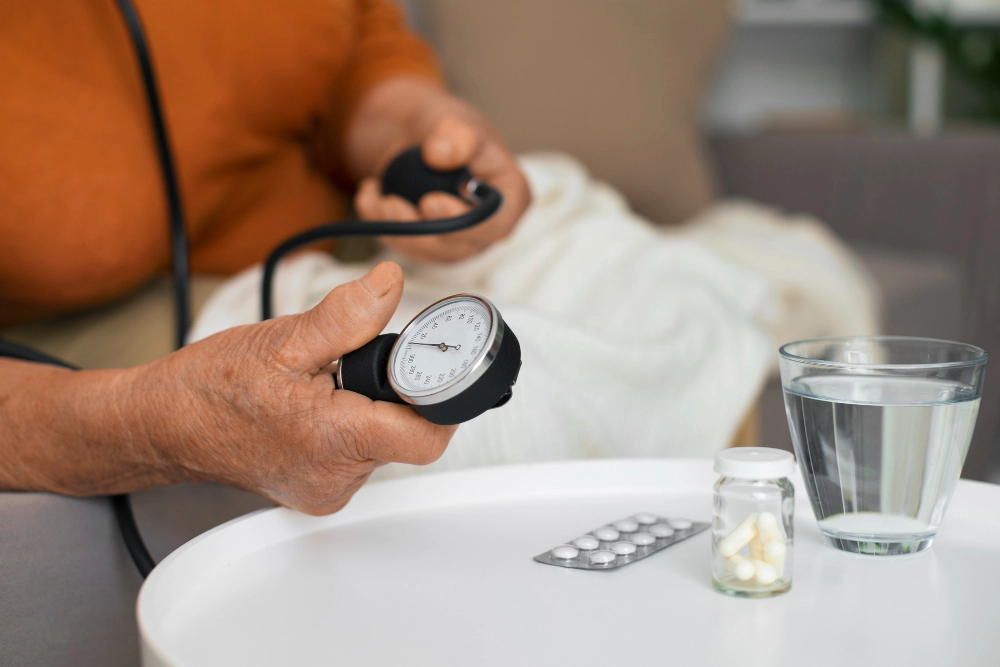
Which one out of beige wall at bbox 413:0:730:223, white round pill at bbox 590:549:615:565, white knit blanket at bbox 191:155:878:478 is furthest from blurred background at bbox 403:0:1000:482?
white round pill at bbox 590:549:615:565

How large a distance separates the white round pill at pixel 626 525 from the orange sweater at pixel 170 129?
A: 1.49 ft

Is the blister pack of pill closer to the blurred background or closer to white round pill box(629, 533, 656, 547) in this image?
white round pill box(629, 533, 656, 547)

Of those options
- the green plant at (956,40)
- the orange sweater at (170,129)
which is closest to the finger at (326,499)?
the orange sweater at (170,129)

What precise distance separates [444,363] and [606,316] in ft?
1.52

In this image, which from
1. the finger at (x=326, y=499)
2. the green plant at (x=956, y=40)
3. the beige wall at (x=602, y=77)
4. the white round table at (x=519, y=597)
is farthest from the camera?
the green plant at (x=956, y=40)

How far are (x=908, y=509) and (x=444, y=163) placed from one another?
39 centimetres

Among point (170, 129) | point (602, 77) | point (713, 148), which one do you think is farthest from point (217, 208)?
point (713, 148)

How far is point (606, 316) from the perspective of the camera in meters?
0.83

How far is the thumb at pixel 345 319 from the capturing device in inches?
15.4

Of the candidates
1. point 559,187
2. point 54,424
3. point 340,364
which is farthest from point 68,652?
point 559,187

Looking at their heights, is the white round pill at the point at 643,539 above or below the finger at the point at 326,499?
below

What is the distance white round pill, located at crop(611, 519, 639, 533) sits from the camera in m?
0.46

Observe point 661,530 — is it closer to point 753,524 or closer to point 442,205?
point 753,524

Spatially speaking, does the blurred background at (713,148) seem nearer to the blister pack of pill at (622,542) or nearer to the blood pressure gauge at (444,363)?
the blister pack of pill at (622,542)
